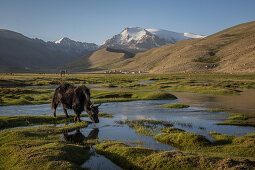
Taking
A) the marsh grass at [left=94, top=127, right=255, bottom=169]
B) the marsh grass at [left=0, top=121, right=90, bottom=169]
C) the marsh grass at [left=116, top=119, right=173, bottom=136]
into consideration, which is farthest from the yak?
the marsh grass at [left=0, top=121, right=90, bottom=169]

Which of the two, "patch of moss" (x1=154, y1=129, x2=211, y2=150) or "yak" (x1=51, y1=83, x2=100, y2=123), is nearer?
"patch of moss" (x1=154, y1=129, x2=211, y2=150)

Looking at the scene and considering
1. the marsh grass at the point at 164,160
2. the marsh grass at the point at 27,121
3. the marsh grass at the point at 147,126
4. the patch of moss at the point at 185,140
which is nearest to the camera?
the marsh grass at the point at 164,160

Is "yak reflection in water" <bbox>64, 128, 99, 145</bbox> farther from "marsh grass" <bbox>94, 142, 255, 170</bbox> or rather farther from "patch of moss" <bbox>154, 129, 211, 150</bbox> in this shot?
"patch of moss" <bbox>154, 129, 211, 150</bbox>

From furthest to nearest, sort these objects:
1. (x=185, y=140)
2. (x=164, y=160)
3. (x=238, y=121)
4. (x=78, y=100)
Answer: (x=238, y=121) → (x=78, y=100) → (x=185, y=140) → (x=164, y=160)

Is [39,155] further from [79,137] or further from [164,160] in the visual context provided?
[164,160]

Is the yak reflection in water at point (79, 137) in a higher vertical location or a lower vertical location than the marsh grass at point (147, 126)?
lower

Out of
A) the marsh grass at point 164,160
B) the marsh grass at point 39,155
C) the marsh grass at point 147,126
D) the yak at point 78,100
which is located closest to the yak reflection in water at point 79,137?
the yak at point 78,100

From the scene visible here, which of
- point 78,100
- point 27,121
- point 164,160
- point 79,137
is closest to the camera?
point 164,160

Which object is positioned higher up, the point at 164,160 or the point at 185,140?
the point at 164,160

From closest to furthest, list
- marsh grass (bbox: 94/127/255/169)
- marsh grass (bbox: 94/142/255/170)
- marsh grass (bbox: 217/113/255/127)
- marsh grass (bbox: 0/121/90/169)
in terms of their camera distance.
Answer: marsh grass (bbox: 94/142/255/170) → marsh grass (bbox: 94/127/255/169) → marsh grass (bbox: 0/121/90/169) → marsh grass (bbox: 217/113/255/127)

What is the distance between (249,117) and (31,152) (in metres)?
21.7

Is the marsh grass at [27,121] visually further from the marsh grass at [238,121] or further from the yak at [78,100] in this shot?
the marsh grass at [238,121]

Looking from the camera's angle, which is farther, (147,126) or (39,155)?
(147,126)

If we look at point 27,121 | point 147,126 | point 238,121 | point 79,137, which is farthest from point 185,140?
point 27,121
